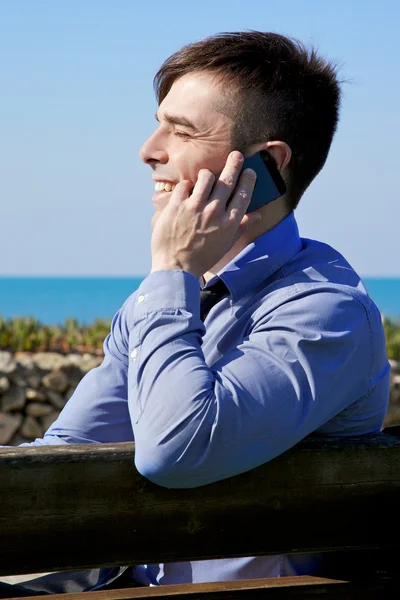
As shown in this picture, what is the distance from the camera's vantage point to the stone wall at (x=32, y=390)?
9320 mm

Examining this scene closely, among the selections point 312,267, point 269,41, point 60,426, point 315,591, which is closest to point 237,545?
point 315,591

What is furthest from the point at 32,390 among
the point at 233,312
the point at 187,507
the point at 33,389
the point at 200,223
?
the point at 187,507

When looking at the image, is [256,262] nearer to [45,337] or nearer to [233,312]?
[233,312]

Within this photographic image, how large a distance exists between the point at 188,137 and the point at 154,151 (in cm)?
12

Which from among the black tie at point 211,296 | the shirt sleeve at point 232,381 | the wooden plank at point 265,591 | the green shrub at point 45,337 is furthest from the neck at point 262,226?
the green shrub at point 45,337

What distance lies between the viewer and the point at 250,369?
6.74 feet

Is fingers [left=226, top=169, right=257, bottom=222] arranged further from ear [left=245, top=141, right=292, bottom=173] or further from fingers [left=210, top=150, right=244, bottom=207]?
ear [left=245, top=141, right=292, bottom=173]

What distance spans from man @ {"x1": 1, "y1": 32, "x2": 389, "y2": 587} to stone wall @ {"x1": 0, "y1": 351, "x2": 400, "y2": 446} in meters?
6.54

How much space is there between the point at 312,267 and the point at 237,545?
2.81 ft

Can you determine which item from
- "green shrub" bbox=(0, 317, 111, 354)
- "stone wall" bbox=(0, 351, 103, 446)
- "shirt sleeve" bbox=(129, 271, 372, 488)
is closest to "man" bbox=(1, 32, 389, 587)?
"shirt sleeve" bbox=(129, 271, 372, 488)

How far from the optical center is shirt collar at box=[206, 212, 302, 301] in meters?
2.53

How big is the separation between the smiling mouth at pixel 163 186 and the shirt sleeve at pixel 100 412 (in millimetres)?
354

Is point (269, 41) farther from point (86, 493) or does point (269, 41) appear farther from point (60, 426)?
point (86, 493)

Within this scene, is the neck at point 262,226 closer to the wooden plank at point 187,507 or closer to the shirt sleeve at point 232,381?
the shirt sleeve at point 232,381
